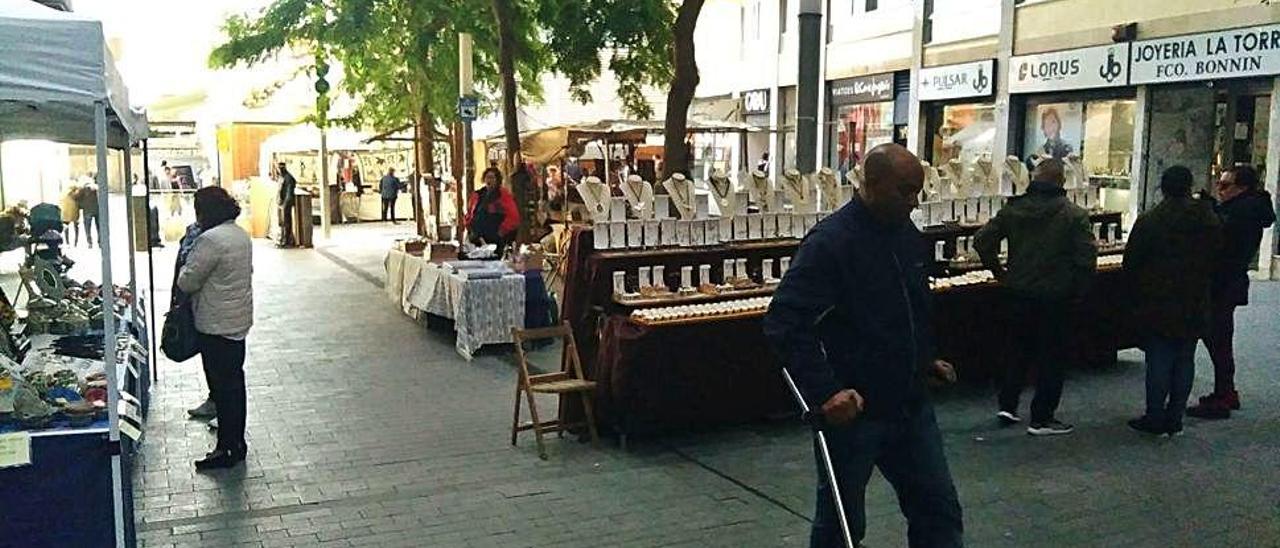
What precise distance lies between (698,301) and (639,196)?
748 mm

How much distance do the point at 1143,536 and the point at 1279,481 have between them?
4.28ft

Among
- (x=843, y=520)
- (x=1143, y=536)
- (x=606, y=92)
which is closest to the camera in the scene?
(x=843, y=520)

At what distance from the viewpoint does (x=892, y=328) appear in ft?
11.6

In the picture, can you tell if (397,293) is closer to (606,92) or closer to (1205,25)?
(1205,25)

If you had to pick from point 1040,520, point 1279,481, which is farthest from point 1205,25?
point 1040,520

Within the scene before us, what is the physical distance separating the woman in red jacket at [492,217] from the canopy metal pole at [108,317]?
6970 mm

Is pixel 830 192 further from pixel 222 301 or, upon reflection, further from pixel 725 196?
pixel 222 301

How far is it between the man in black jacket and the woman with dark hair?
3.55m

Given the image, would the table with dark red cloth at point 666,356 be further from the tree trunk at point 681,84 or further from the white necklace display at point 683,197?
the tree trunk at point 681,84

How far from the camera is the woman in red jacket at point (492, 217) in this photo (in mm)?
10977

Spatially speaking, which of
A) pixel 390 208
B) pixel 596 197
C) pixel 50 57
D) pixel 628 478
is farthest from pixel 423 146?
pixel 50 57

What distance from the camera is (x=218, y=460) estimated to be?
6.10 m

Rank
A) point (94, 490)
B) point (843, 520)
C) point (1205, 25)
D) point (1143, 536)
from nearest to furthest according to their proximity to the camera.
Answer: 1. point (843, 520)
2. point (94, 490)
3. point (1143, 536)
4. point (1205, 25)

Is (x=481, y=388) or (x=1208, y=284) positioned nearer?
(x=1208, y=284)
